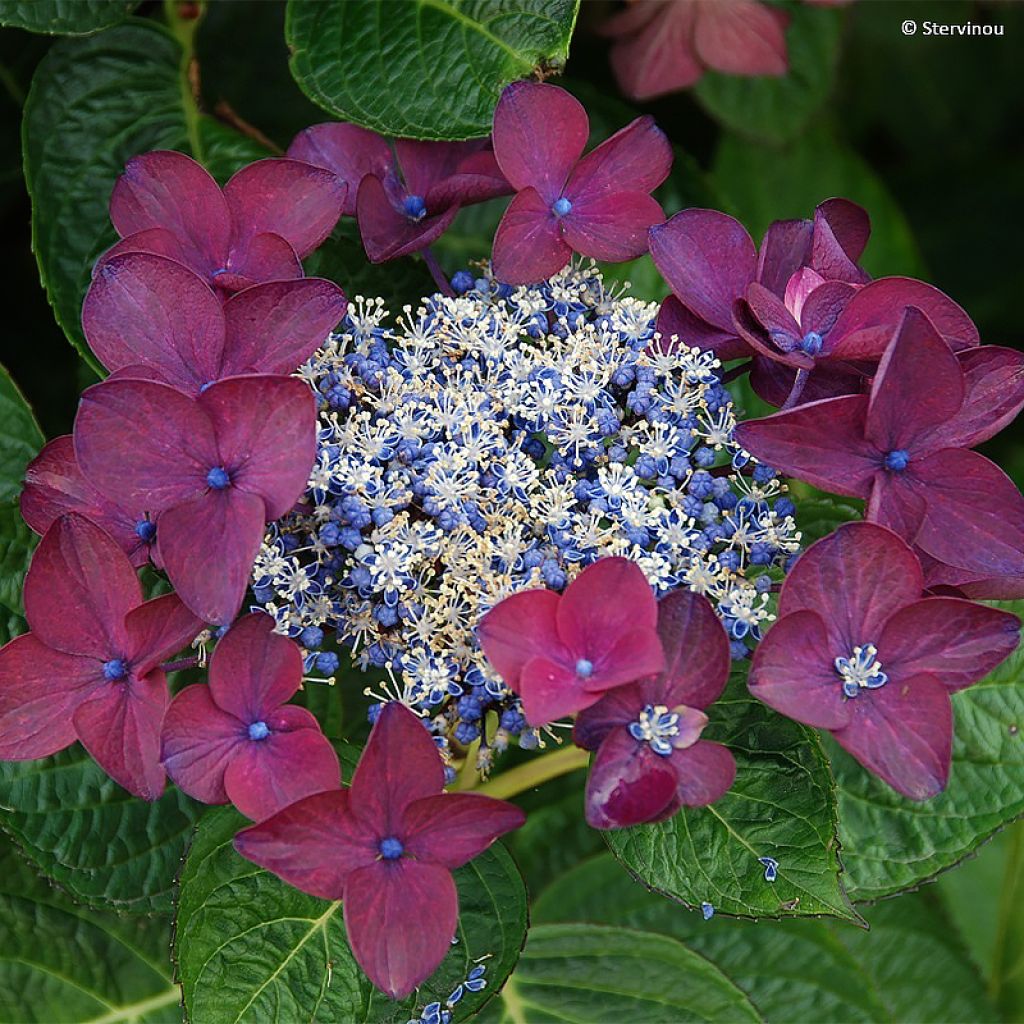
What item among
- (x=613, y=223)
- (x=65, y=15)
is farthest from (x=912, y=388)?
(x=65, y=15)

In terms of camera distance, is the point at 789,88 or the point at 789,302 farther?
the point at 789,88

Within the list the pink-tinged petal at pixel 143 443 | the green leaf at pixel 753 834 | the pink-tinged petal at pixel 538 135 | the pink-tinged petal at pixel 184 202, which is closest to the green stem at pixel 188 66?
the pink-tinged petal at pixel 184 202

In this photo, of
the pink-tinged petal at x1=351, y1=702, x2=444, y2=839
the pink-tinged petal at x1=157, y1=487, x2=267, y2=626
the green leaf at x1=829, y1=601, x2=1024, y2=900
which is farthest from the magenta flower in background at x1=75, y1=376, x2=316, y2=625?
the green leaf at x1=829, y1=601, x2=1024, y2=900

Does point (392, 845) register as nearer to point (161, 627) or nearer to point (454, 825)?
point (454, 825)

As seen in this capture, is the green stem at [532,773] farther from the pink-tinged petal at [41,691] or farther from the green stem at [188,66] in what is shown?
the green stem at [188,66]

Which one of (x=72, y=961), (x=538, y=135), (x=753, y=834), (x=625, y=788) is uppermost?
(x=538, y=135)

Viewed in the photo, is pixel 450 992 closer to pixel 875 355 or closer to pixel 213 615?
pixel 213 615

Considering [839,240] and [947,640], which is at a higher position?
[839,240]
